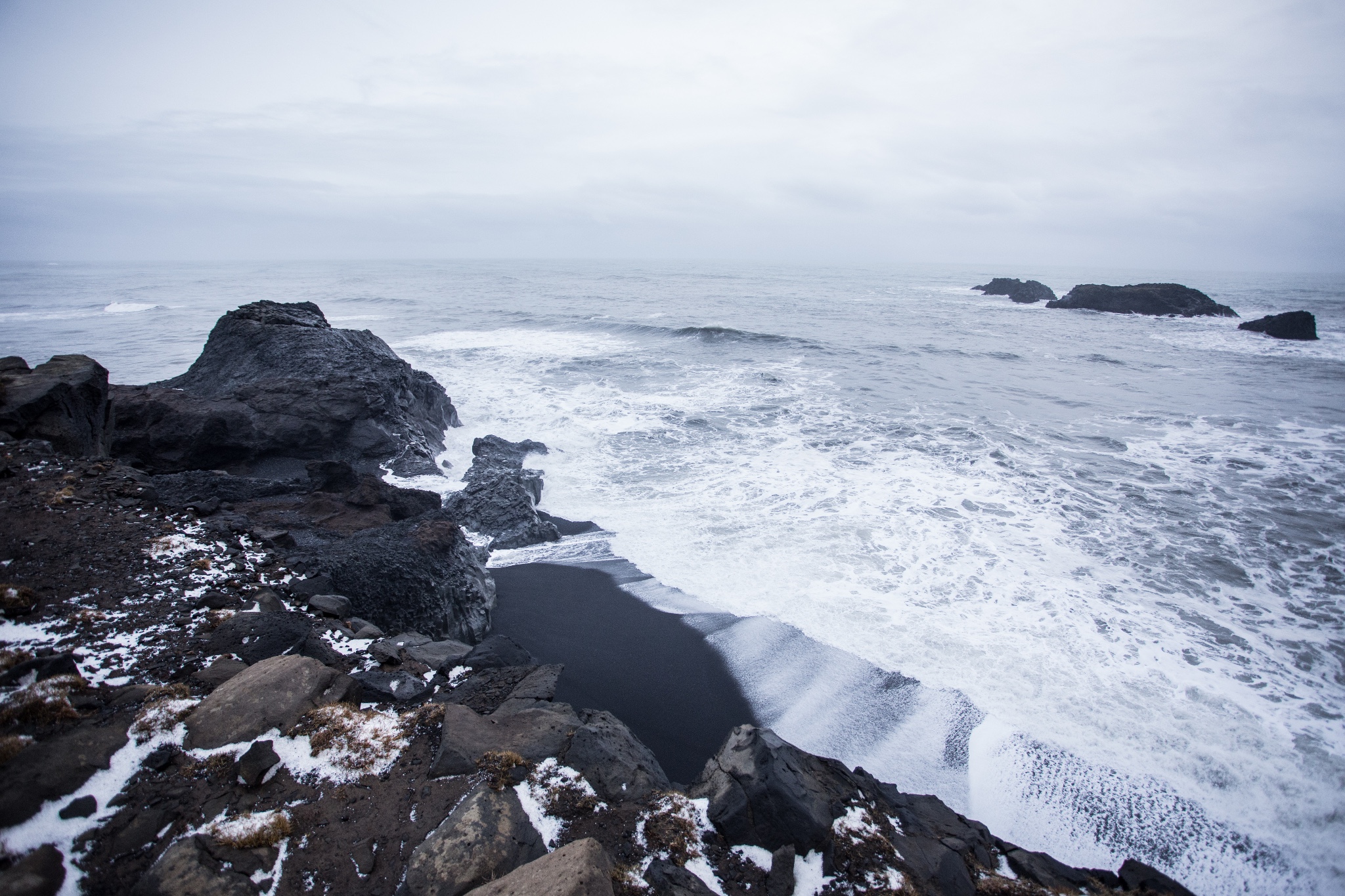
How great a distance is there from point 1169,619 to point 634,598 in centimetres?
791

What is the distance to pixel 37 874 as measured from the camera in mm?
3002

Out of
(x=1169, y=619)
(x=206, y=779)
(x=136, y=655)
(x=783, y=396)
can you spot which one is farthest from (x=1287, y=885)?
(x=783, y=396)

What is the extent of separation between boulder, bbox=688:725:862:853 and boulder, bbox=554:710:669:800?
0.43 meters

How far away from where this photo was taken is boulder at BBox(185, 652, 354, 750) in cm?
416

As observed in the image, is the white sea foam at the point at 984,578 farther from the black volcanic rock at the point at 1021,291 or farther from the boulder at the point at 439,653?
the black volcanic rock at the point at 1021,291

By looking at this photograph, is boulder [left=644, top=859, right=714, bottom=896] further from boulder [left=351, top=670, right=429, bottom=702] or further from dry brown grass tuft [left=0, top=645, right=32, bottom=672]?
dry brown grass tuft [left=0, top=645, right=32, bottom=672]

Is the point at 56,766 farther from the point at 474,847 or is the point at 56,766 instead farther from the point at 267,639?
the point at 474,847

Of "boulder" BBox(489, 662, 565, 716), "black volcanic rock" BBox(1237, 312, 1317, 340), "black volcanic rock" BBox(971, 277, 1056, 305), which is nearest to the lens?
"boulder" BBox(489, 662, 565, 716)

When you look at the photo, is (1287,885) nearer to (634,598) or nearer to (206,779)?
(634,598)

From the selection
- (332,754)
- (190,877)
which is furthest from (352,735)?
(190,877)

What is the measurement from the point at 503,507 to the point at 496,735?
21.5 feet

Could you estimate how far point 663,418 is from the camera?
720 inches

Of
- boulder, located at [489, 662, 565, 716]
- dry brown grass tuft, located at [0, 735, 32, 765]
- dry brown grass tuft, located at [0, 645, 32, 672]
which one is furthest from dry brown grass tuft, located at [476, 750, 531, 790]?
dry brown grass tuft, located at [0, 645, 32, 672]

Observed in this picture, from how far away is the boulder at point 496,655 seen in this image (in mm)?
6047
